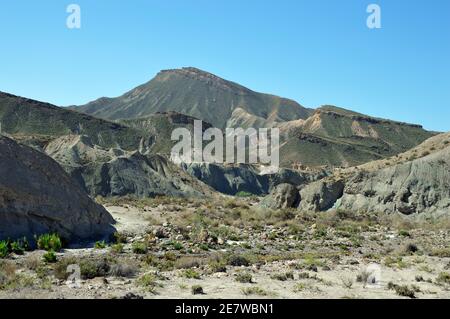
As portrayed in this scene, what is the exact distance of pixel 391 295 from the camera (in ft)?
42.7

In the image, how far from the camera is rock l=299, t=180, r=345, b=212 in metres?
40.4

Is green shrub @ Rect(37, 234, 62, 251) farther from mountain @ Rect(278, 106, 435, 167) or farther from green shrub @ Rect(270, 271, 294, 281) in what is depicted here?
mountain @ Rect(278, 106, 435, 167)

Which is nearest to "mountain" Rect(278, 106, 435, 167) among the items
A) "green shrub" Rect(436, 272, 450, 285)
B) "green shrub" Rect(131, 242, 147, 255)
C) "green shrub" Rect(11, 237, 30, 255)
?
"green shrub" Rect(131, 242, 147, 255)

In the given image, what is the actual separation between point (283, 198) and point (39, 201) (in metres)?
23.5

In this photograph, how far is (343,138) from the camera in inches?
5635

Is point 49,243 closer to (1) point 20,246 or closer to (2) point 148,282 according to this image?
(1) point 20,246

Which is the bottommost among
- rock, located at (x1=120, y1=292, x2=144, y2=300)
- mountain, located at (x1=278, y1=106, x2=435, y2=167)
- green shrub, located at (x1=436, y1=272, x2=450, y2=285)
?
green shrub, located at (x1=436, y1=272, x2=450, y2=285)

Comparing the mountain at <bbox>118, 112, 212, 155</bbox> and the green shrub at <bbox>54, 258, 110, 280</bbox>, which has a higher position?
the mountain at <bbox>118, 112, 212, 155</bbox>

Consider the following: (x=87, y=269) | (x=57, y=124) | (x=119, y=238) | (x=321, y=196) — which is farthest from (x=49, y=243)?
(x=57, y=124)

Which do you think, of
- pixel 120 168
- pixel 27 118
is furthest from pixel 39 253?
pixel 27 118

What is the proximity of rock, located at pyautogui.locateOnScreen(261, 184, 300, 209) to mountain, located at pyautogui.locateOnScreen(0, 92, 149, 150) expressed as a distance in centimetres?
6711

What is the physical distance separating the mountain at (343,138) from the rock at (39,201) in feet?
317

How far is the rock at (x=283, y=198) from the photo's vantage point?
1614 inches
